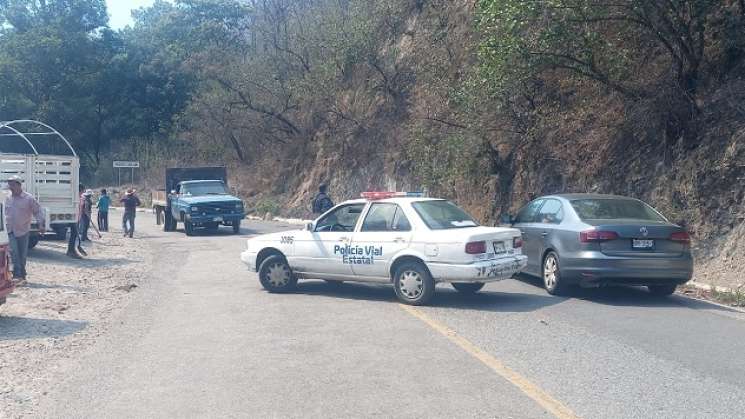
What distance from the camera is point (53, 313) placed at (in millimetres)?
11164

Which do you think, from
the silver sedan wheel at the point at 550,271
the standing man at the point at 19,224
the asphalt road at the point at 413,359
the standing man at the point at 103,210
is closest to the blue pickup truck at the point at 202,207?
the standing man at the point at 103,210

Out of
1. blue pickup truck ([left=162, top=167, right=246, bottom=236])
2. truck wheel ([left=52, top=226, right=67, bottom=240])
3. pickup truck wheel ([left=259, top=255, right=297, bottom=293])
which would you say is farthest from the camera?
blue pickup truck ([left=162, top=167, right=246, bottom=236])

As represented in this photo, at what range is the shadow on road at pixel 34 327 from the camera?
31.1ft

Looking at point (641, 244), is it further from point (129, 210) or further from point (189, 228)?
point (129, 210)

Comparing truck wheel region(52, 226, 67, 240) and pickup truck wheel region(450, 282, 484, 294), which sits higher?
truck wheel region(52, 226, 67, 240)

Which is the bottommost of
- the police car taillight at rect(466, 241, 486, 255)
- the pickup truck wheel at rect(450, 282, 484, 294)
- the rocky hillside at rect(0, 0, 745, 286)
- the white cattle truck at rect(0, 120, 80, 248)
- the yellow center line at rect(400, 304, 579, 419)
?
the yellow center line at rect(400, 304, 579, 419)

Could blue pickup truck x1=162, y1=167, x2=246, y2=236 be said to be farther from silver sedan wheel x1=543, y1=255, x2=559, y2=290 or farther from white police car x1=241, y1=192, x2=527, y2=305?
silver sedan wheel x1=543, y1=255, x2=559, y2=290

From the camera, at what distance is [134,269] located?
17.2 meters

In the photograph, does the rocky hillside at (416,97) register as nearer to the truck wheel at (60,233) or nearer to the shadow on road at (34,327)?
the shadow on road at (34,327)

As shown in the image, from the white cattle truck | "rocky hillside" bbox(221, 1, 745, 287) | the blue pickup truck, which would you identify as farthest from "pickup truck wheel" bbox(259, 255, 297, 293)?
the blue pickup truck

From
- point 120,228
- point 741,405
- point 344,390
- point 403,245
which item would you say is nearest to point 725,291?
point 403,245

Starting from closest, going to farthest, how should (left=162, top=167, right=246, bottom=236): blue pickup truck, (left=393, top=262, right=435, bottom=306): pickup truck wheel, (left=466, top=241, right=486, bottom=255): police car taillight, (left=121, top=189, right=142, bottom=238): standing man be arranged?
(left=466, top=241, right=486, bottom=255): police car taillight, (left=393, top=262, right=435, bottom=306): pickup truck wheel, (left=121, top=189, right=142, bottom=238): standing man, (left=162, top=167, right=246, bottom=236): blue pickup truck

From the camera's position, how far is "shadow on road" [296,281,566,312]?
11016 mm

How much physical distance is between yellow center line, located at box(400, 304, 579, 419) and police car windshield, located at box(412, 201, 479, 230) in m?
1.62
